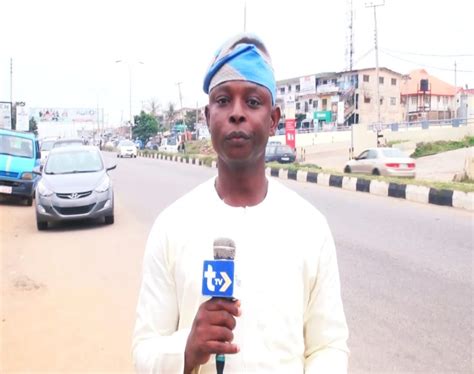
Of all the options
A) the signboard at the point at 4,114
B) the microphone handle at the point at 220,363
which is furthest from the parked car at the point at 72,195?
the signboard at the point at 4,114

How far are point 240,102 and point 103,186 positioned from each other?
8.22m

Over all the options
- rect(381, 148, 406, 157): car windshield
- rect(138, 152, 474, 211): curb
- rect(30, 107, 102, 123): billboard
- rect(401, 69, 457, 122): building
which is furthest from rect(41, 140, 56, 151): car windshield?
rect(30, 107, 102, 123): billboard

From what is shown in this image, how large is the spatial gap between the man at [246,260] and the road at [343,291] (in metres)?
0.09

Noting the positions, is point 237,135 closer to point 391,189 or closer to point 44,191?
point 44,191

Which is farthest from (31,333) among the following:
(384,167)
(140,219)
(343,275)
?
(384,167)

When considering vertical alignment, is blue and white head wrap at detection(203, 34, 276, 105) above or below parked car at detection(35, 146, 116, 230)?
above

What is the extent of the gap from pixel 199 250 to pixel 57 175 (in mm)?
8815

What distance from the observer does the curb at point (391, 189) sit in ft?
35.0

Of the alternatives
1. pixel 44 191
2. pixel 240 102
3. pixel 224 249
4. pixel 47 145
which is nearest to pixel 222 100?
pixel 240 102

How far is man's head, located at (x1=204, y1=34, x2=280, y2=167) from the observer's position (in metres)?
1.44

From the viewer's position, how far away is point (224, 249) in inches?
49.7

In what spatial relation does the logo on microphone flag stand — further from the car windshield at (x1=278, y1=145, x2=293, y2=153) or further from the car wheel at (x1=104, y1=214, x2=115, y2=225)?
the car windshield at (x1=278, y1=145, x2=293, y2=153)

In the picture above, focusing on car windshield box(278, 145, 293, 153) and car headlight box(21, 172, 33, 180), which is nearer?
car headlight box(21, 172, 33, 180)

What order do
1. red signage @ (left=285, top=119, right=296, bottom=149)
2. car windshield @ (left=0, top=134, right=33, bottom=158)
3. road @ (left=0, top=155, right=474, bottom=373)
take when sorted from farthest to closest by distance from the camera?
red signage @ (left=285, top=119, right=296, bottom=149) < car windshield @ (left=0, top=134, right=33, bottom=158) < road @ (left=0, top=155, right=474, bottom=373)
